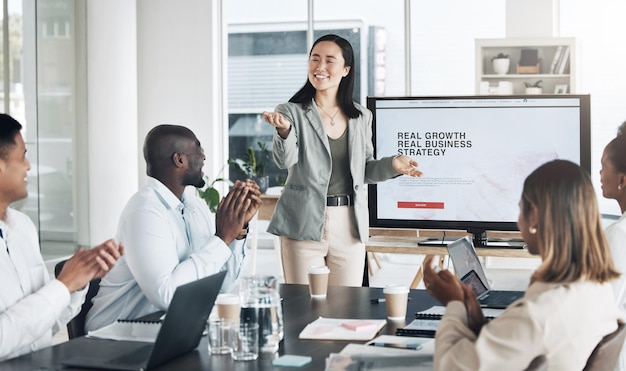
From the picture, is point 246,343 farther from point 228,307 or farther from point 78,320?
point 78,320

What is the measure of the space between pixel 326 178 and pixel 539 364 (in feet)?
7.26

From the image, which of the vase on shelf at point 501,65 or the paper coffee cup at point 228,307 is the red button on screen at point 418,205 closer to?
the paper coffee cup at point 228,307

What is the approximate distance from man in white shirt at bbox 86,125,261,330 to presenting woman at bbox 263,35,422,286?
86cm

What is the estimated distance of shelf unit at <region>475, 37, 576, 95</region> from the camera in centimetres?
831

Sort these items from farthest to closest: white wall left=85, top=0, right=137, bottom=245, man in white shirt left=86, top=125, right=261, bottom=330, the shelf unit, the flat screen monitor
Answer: the shelf unit
white wall left=85, top=0, right=137, bottom=245
the flat screen monitor
man in white shirt left=86, top=125, right=261, bottom=330

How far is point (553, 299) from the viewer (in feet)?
5.27

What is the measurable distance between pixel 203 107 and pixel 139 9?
125cm

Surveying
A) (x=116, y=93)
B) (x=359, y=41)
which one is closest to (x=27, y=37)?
(x=116, y=93)

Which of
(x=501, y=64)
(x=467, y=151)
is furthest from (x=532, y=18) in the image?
(x=467, y=151)

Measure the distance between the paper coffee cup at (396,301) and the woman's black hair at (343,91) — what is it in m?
1.55

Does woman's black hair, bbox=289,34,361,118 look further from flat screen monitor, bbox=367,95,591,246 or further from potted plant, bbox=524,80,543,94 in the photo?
potted plant, bbox=524,80,543,94

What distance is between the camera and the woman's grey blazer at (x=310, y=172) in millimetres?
3645

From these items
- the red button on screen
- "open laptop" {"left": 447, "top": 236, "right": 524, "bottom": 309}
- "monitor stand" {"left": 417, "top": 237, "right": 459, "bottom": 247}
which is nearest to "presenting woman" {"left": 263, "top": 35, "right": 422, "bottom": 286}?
the red button on screen

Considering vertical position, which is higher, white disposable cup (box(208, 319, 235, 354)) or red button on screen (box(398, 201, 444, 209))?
red button on screen (box(398, 201, 444, 209))
